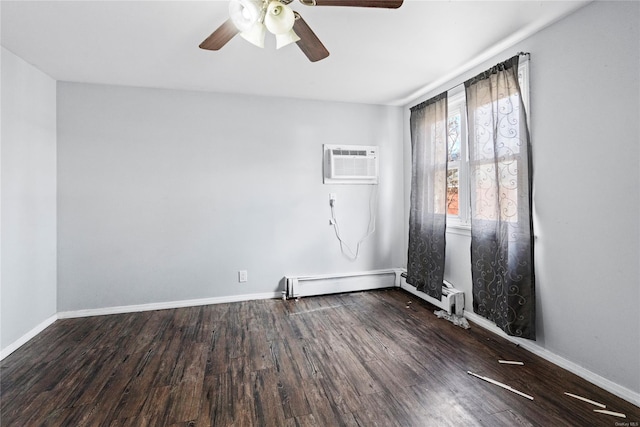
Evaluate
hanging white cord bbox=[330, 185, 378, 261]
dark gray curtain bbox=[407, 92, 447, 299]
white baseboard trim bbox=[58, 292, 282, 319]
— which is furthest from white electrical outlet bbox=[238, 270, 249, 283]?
dark gray curtain bbox=[407, 92, 447, 299]

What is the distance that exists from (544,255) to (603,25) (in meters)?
1.49

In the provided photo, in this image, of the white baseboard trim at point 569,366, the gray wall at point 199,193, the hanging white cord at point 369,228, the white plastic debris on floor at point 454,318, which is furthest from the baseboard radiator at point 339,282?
the white baseboard trim at point 569,366

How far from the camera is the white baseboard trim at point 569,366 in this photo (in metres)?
1.75

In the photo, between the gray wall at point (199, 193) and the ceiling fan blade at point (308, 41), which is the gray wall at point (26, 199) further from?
the ceiling fan blade at point (308, 41)

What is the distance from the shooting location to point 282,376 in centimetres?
203

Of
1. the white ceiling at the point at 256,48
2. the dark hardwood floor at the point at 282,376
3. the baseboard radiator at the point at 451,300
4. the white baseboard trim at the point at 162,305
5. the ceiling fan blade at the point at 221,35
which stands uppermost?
the white ceiling at the point at 256,48

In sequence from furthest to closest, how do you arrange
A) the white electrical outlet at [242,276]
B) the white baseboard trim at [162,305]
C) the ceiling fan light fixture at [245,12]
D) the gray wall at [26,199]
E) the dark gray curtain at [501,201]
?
the white electrical outlet at [242,276], the white baseboard trim at [162,305], the gray wall at [26,199], the dark gray curtain at [501,201], the ceiling fan light fixture at [245,12]

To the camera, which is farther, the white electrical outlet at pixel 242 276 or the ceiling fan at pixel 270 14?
the white electrical outlet at pixel 242 276

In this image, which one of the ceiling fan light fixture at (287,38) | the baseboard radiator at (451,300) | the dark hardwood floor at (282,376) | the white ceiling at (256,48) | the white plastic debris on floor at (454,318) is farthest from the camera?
the baseboard radiator at (451,300)

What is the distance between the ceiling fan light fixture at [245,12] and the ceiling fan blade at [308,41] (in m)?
0.22

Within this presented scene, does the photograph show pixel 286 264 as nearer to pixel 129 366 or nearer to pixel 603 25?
pixel 129 366

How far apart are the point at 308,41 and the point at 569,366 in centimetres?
272

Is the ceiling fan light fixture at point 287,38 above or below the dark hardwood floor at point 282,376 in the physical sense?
above

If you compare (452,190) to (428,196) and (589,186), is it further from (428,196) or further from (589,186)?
(589,186)
